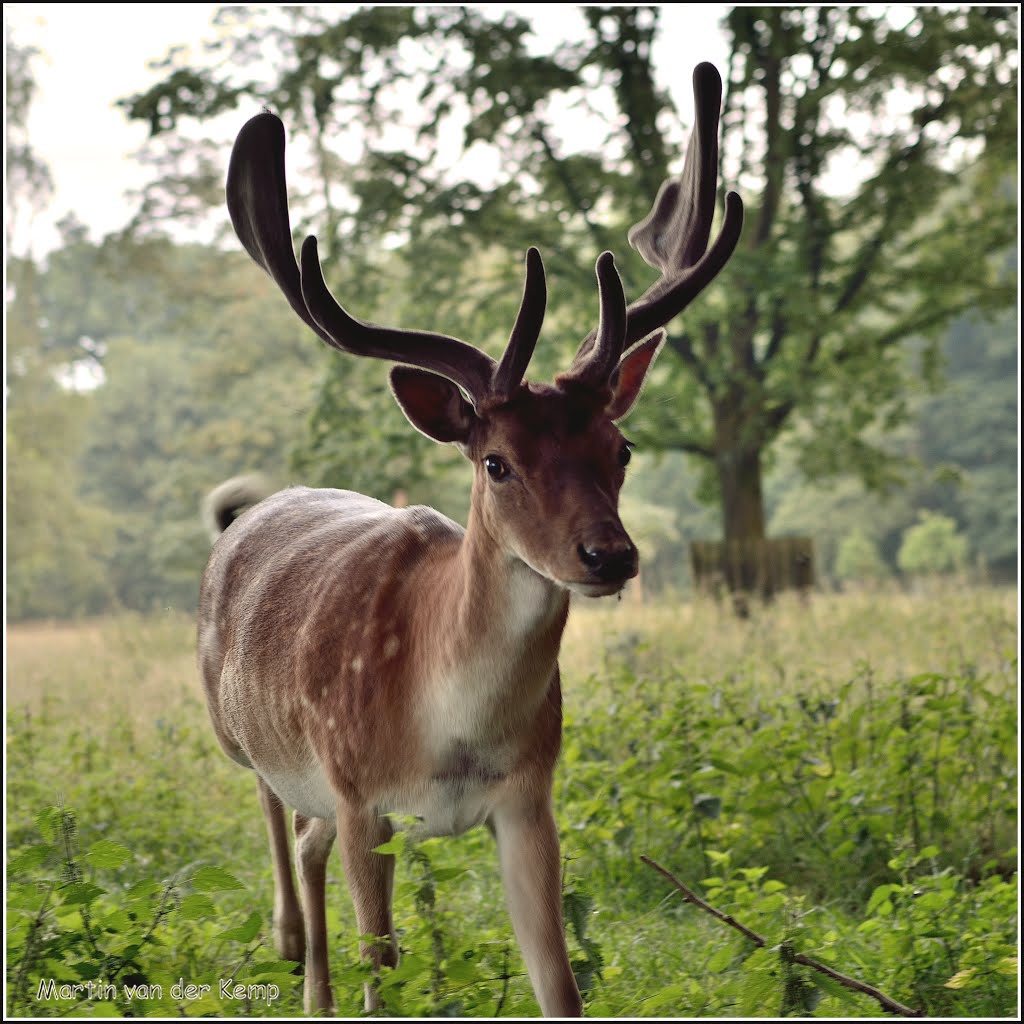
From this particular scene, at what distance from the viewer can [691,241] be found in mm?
3402

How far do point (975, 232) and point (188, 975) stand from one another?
11640 mm

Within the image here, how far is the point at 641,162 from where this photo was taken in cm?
1184

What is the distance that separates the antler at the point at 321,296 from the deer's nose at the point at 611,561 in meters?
0.52

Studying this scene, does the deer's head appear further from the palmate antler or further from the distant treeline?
the distant treeline

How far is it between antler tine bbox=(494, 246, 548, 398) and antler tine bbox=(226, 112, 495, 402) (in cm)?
9

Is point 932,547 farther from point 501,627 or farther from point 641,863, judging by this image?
point 501,627

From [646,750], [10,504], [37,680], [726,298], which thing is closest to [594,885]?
[646,750]

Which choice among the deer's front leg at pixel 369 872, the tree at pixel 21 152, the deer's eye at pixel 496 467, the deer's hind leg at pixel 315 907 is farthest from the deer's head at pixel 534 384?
the tree at pixel 21 152

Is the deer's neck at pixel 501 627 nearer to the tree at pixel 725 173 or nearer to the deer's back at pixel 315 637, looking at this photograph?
the deer's back at pixel 315 637

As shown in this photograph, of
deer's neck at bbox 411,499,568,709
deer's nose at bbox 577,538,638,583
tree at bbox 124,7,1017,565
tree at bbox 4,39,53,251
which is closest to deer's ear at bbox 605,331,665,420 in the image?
deer's neck at bbox 411,499,568,709

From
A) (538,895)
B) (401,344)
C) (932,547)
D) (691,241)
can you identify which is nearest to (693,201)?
(691,241)

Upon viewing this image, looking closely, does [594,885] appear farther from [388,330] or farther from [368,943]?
[388,330]

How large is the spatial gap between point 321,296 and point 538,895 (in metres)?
1.55

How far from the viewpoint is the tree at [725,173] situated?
1141 centimetres
